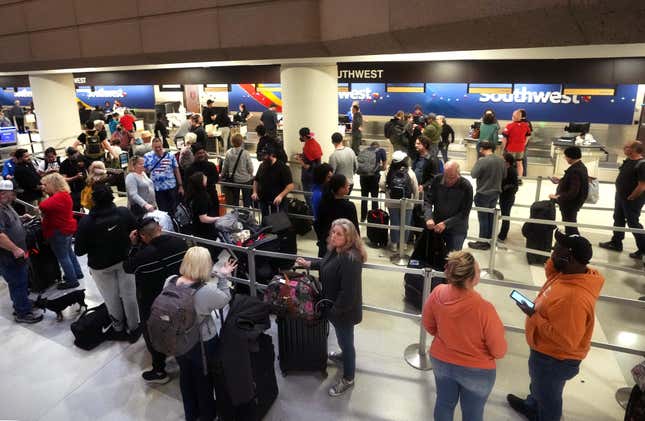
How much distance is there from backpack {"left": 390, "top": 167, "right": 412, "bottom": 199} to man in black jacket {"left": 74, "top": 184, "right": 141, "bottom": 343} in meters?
3.79

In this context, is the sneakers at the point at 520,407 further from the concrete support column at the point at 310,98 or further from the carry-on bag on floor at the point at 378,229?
the concrete support column at the point at 310,98

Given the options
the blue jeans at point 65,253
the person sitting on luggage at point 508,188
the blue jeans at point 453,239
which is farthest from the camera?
the person sitting on luggage at point 508,188

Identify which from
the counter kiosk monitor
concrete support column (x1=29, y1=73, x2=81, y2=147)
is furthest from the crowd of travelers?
the counter kiosk monitor

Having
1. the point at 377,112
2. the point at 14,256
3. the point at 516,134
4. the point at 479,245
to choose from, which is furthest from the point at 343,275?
the point at 377,112

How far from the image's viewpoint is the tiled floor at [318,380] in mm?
3930

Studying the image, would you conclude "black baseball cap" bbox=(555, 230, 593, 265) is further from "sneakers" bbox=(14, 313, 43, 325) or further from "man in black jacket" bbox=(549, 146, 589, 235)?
"sneakers" bbox=(14, 313, 43, 325)

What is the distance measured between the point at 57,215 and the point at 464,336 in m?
5.21

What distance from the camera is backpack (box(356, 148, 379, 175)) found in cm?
777

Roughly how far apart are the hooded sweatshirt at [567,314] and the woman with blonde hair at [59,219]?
5484mm

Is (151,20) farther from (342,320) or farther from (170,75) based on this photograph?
(342,320)

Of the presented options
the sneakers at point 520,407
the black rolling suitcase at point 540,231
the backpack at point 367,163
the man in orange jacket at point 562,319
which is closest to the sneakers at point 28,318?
the backpack at point 367,163

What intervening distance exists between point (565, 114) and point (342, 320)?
13188 millimetres

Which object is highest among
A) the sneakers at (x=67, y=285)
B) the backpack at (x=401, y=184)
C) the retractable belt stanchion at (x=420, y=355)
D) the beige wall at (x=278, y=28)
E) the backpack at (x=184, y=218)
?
the beige wall at (x=278, y=28)

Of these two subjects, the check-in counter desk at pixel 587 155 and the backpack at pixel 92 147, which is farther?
the check-in counter desk at pixel 587 155
